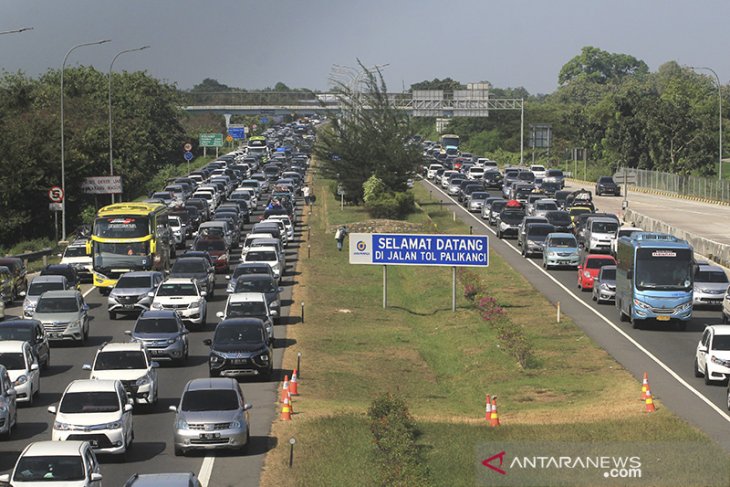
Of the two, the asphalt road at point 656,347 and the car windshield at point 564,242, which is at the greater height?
the car windshield at point 564,242

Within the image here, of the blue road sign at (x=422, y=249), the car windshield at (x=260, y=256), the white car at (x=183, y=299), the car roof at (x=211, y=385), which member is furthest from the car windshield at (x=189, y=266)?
the car roof at (x=211, y=385)

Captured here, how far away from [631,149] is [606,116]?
77.3 feet

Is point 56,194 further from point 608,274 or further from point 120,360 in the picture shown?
point 120,360

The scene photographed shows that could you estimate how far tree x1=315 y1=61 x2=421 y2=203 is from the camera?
303ft

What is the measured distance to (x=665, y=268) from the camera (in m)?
43.7

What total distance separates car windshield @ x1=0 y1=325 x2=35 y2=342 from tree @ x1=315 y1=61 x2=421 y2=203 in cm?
5531

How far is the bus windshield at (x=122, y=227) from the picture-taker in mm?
53156

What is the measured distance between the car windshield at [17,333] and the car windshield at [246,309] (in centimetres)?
649

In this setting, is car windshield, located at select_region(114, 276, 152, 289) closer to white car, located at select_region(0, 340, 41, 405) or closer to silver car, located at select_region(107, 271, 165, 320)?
silver car, located at select_region(107, 271, 165, 320)

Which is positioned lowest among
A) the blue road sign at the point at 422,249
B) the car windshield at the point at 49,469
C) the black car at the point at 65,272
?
the black car at the point at 65,272

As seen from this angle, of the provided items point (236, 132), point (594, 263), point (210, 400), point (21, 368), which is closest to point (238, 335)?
point (21, 368)

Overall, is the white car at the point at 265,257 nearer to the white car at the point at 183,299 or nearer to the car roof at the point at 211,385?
the white car at the point at 183,299

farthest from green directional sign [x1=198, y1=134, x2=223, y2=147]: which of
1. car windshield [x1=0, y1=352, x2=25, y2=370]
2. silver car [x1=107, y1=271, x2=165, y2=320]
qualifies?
car windshield [x1=0, y1=352, x2=25, y2=370]

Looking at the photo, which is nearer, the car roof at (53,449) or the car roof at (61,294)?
the car roof at (53,449)
